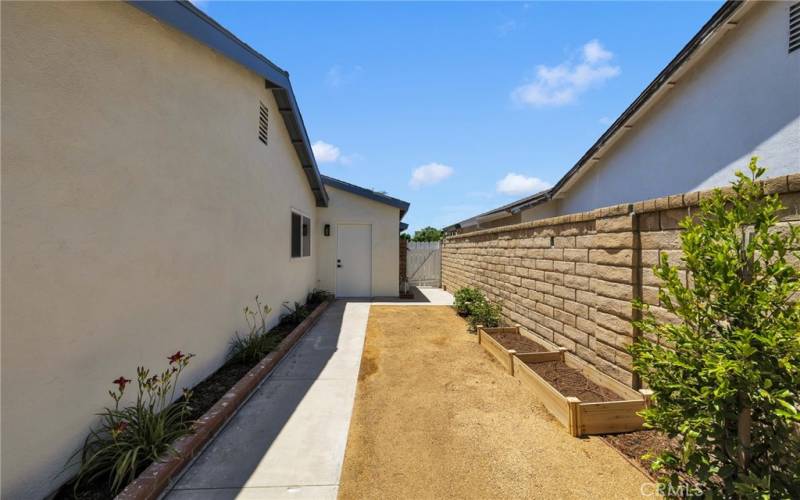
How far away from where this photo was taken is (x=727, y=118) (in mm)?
5129

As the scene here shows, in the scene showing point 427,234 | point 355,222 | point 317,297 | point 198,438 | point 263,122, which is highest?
point 427,234

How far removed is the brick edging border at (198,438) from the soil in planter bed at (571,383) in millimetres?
3497

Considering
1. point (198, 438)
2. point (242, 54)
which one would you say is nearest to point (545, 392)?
point (198, 438)

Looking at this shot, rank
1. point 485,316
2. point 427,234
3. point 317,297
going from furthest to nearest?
point 427,234, point 317,297, point 485,316

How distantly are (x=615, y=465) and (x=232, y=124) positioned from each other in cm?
585

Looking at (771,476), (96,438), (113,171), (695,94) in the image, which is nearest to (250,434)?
(96,438)

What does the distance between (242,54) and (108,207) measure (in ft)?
10.5

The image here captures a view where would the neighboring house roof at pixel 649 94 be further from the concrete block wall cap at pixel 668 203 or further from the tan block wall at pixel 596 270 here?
the tan block wall at pixel 596 270

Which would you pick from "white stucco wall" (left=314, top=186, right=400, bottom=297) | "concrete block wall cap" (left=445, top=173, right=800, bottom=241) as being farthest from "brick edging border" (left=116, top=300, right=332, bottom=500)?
"white stucco wall" (left=314, top=186, right=400, bottom=297)

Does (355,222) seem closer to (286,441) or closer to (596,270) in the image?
(596,270)

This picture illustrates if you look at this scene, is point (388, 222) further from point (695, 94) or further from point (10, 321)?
point (10, 321)

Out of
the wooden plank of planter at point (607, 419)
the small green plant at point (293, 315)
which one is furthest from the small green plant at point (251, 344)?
the wooden plank of planter at point (607, 419)

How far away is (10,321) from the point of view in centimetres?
189

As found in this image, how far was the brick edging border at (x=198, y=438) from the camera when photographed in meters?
2.20
